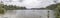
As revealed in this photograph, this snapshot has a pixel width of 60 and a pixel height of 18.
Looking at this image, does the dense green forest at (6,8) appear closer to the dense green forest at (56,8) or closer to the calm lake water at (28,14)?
the calm lake water at (28,14)

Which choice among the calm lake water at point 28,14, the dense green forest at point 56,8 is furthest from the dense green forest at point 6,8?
the dense green forest at point 56,8

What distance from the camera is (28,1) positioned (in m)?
0.80

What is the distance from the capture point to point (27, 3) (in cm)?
80

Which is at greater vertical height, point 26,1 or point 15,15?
point 26,1

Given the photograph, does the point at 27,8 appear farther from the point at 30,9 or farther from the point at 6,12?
the point at 6,12

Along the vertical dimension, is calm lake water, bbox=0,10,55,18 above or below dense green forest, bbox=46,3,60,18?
below

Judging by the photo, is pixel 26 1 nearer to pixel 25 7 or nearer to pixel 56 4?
pixel 25 7

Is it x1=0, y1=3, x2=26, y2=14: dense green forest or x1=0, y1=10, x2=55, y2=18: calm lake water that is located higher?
x1=0, y1=3, x2=26, y2=14: dense green forest

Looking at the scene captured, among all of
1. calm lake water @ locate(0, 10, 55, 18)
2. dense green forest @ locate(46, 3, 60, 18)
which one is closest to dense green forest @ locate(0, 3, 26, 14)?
calm lake water @ locate(0, 10, 55, 18)

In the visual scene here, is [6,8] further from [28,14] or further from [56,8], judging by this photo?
[56,8]

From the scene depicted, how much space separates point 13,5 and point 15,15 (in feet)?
0.30

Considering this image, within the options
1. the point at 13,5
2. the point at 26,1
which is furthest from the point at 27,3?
the point at 13,5

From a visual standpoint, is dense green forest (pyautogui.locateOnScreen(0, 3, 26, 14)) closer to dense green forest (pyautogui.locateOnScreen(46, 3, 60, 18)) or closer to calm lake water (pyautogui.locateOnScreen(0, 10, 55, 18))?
calm lake water (pyautogui.locateOnScreen(0, 10, 55, 18))

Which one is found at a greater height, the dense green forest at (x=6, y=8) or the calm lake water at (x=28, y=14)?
the dense green forest at (x=6, y=8)
